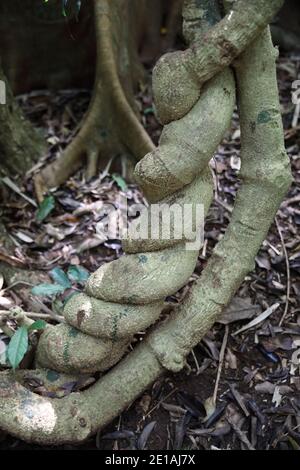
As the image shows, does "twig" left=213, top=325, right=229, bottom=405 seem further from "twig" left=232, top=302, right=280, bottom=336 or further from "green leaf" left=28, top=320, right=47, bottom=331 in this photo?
"green leaf" left=28, top=320, right=47, bottom=331

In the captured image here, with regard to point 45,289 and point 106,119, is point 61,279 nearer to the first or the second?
point 45,289

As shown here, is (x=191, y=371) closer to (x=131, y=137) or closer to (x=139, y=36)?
(x=131, y=137)

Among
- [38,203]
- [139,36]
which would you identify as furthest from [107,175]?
[139,36]

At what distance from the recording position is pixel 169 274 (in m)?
1.91

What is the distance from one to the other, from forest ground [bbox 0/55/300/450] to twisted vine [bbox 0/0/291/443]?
0.53 feet

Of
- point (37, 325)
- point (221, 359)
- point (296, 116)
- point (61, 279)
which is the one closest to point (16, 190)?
point (61, 279)

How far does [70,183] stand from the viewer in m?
3.32

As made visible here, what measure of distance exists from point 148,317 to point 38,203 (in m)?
1.42

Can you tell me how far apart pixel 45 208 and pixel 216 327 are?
4.15 feet

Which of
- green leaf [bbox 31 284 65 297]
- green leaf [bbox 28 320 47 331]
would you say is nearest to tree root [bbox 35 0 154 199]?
green leaf [bbox 31 284 65 297]

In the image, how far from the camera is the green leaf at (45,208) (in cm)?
303

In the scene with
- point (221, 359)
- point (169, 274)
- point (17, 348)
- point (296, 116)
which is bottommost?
point (221, 359)

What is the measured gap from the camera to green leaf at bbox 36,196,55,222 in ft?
9.94

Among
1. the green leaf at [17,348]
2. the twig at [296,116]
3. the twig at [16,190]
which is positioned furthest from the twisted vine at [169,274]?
the twig at [296,116]
